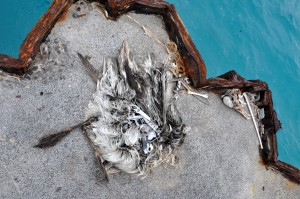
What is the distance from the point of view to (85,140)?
2.72m

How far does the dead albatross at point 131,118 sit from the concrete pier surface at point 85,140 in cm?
7

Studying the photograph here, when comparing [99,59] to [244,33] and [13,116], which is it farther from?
[244,33]

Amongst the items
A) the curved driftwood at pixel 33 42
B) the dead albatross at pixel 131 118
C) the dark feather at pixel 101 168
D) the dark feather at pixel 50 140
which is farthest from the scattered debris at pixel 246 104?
the curved driftwood at pixel 33 42

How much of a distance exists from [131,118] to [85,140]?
0.38 meters

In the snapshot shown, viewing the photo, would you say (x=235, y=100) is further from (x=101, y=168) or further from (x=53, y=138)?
(x=53, y=138)

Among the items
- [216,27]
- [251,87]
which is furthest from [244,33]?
[251,87]

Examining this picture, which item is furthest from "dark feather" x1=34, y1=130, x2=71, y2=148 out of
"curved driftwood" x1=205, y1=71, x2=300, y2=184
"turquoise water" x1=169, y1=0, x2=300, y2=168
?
"turquoise water" x1=169, y1=0, x2=300, y2=168

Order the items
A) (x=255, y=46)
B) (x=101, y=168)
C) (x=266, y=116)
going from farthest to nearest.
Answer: (x=255, y=46), (x=266, y=116), (x=101, y=168)

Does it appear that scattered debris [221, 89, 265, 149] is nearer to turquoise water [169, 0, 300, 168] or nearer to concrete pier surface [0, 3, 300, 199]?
concrete pier surface [0, 3, 300, 199]

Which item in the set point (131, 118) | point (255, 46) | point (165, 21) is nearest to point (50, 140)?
point (131, 118)

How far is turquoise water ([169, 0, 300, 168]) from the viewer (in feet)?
16.5

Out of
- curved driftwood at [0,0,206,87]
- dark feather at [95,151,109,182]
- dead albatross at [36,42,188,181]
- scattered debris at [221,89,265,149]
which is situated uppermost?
curved driftwood at [0,0,206,87]

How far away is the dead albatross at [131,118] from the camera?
268cm

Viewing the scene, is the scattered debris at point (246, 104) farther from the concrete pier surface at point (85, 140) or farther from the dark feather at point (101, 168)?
the dark feather at point (101, 168)
